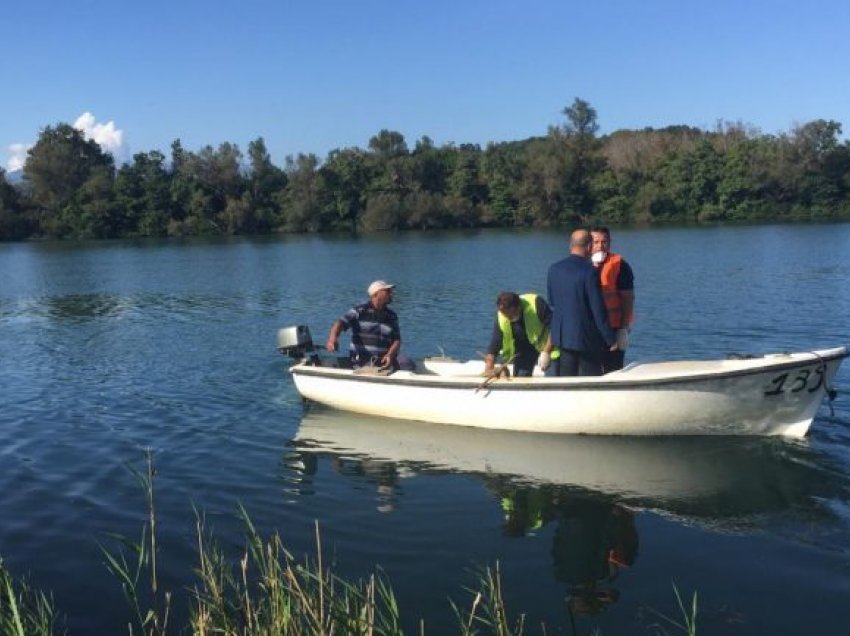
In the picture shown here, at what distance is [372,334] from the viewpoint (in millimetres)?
10336

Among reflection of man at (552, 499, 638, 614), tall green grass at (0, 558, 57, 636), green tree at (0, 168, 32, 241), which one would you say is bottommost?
reflection of man at (552, 499, 638, 614)

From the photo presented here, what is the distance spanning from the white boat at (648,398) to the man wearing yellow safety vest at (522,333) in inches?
14.2

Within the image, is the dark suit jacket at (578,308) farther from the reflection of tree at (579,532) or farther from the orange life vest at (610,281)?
the reflection of tree at (579,532)

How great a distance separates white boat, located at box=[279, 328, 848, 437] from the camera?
806 cm

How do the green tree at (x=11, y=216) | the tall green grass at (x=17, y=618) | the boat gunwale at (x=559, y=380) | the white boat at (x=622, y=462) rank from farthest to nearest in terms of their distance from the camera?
the green tree at (x=11, y=216)
the boat gunwale at (x=559, y=380)
the white boat at (x=622, y=462)
the tall green grass at (x=17, y=618)

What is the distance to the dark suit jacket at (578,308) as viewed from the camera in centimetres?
819

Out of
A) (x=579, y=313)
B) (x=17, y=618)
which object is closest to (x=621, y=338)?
(x=579, y=313)

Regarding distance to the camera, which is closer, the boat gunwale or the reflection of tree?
the reflection of tree

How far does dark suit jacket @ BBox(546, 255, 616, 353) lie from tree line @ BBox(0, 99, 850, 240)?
224 feet

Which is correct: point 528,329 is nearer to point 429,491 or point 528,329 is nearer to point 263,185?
point 429,491

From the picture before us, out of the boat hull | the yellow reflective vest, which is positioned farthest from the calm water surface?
the yellow reflective vest

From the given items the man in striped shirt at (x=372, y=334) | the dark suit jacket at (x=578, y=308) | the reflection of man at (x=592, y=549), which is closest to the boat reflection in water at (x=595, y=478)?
the reflection of man at (x=592, y=549)

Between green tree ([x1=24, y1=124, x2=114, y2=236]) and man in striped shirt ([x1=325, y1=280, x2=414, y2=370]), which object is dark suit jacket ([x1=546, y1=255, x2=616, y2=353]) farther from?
green tree ([x1=24, y1=124, x2=114, y2=236])

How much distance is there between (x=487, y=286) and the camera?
26.8 metres
